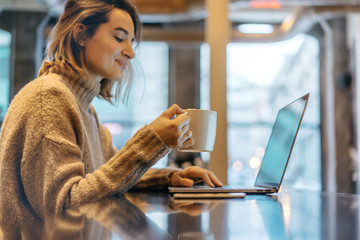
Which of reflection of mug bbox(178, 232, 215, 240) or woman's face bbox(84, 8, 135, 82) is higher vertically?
woman's face bbox(84, 8, 135, 82)

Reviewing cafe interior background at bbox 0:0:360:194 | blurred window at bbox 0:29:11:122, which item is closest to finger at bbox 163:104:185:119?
cafe interior background at bbox 0:0:360:194

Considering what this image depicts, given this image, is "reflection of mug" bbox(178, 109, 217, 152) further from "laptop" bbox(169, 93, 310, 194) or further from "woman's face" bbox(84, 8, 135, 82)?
"woman's face" bbox(84, 8, 135, 82)

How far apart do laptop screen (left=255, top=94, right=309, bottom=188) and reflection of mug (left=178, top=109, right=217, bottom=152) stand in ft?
0.59

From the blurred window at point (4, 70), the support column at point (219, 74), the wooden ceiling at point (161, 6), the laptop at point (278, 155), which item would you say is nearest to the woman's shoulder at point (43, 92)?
the laptop at point (278, 155)

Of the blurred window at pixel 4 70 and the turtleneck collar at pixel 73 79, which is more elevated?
the blurred window at pixel 4 70

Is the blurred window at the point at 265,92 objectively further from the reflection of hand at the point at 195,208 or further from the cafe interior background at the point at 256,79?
the reflection of hand at the point at 195,208

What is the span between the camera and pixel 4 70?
4.42 metres

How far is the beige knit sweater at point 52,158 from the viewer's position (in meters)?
0.85

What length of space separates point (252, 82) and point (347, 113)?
1242 millimetres

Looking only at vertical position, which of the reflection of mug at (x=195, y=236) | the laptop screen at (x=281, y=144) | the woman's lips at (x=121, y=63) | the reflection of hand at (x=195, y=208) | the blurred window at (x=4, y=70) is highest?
the blurred window at (x=4, y=70)

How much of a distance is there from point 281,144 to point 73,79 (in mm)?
584

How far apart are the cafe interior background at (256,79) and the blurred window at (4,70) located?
11 millimetres

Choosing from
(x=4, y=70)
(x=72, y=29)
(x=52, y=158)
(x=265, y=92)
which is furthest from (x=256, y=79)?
(x=52, y=158)

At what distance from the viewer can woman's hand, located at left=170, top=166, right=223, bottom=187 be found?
1057 mm
